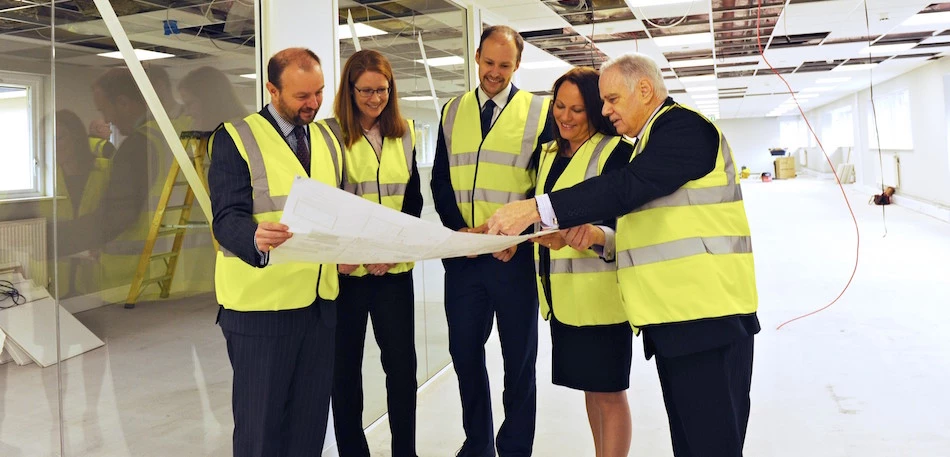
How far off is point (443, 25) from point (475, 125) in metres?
1.95

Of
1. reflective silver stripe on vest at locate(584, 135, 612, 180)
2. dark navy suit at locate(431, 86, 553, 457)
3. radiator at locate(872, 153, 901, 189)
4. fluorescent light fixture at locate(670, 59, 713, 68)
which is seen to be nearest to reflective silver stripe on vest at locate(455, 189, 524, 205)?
dark navy suit at locate(431, 86, 553, 457)

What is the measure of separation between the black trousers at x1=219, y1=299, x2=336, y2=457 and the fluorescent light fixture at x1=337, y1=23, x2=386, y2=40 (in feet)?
4.59

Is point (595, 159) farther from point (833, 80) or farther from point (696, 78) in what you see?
point (833, 80)

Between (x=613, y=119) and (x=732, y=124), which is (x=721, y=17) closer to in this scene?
(x=613, y=119)

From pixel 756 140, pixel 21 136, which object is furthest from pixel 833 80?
pixel 756 140

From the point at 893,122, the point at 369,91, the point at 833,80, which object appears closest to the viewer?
the point at 369,91

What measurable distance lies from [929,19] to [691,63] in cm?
348

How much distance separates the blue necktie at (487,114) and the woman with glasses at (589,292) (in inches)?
15.3

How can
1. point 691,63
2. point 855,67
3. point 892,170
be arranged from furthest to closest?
point 892,170 < point 855,67 < point 691,63

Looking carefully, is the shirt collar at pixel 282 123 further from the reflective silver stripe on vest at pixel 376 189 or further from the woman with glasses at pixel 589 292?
the woman with glasses at pixel 589 292

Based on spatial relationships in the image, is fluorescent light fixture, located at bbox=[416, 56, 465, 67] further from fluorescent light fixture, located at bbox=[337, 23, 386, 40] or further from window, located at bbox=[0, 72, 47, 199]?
window, located at bbox=[0, 72, 47, 199]

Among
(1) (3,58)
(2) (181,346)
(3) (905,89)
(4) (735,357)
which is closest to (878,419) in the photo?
(4) (735,357)

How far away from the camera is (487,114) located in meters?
2.67

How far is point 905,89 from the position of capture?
1463 cm
